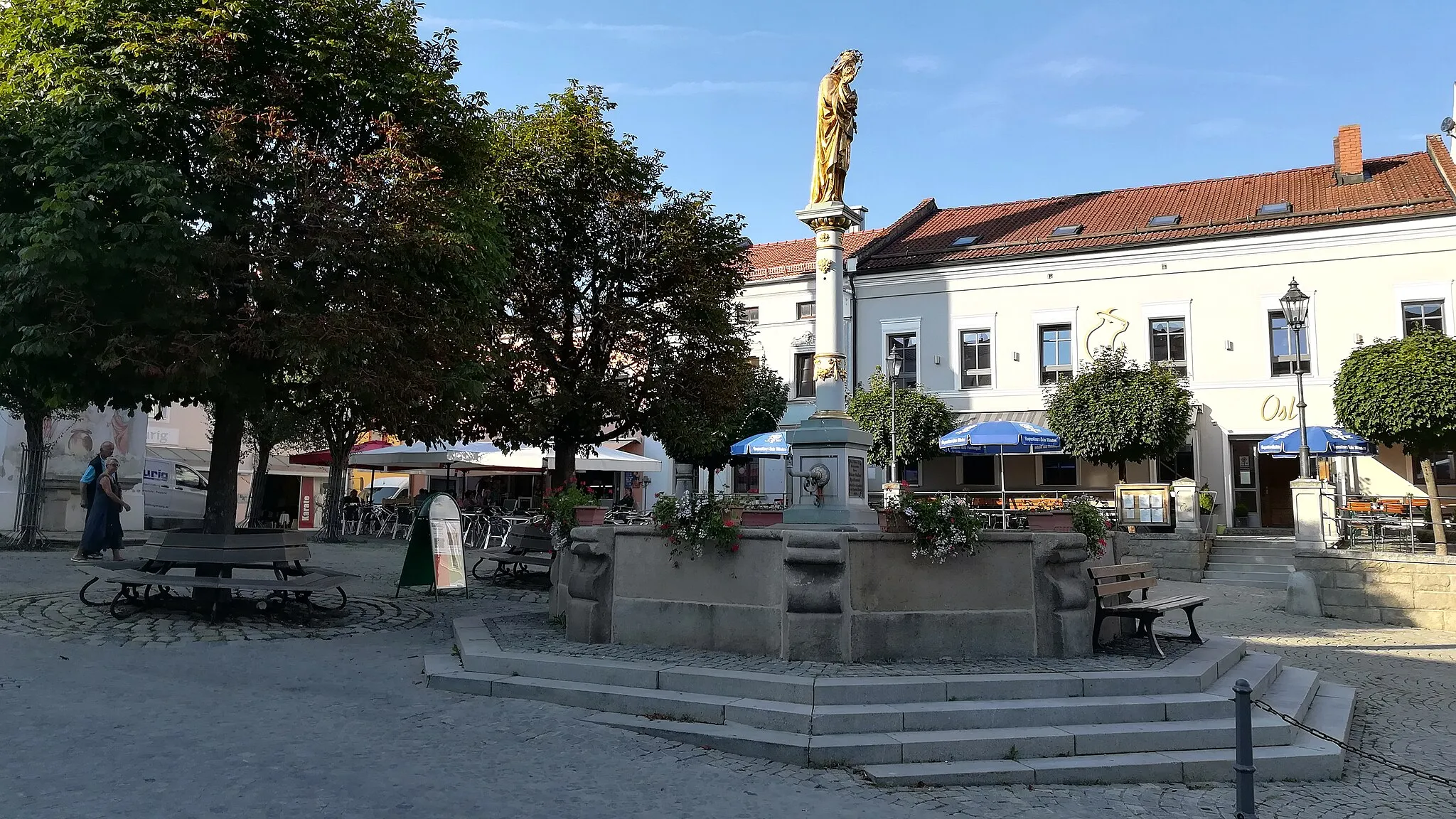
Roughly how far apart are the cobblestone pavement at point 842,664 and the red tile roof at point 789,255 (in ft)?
77.6

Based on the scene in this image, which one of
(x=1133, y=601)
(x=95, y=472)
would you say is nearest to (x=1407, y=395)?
(x=1133, y=601)

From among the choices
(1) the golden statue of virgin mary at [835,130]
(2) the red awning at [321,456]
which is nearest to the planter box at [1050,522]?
(1) the golden statue of virgin mary at [835,130]

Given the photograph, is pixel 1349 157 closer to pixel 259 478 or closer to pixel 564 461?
pixel 564 461

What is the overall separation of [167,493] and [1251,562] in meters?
23.9

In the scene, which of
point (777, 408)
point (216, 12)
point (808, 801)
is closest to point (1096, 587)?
point (808, 801)

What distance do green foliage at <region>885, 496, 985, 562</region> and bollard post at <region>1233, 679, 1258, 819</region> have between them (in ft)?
10.6

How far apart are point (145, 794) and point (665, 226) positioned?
1179 centimetres

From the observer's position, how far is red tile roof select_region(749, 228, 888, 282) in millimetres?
32406

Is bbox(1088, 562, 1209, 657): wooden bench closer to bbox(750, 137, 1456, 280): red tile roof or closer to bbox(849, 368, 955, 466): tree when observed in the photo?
bbox(849, 368, 955, 466): tree

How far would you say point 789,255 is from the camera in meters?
34.8

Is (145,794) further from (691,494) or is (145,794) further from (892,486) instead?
(892,486)

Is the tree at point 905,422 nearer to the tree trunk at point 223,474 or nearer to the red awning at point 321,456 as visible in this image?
the red awning at point 321,456

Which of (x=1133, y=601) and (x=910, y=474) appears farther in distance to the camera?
(x=910, y=474)

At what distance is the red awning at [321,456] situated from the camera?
2400 centimetres
